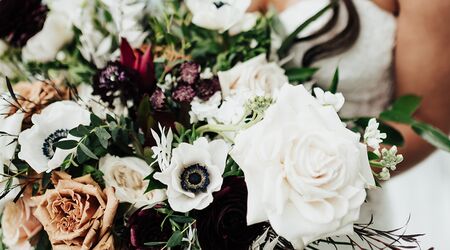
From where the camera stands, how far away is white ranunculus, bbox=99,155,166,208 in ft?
1.81

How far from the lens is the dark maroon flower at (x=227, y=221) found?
49cm

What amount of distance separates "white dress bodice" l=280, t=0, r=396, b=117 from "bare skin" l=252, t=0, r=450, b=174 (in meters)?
0.02

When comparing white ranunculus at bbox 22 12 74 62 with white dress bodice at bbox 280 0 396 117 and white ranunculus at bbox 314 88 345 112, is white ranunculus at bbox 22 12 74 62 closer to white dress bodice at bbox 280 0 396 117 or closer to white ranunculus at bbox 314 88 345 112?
white dress bodice at bbox 280 0 396 117

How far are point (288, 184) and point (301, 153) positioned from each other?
0.10ft

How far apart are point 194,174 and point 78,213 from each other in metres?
0.14

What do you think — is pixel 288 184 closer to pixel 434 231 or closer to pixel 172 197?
pixel 172 197

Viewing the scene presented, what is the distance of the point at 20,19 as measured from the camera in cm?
73

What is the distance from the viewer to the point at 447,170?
2.81 ft

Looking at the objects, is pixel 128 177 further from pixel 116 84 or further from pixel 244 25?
pixel 244 25

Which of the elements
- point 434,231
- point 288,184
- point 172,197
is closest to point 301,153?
point 288,184

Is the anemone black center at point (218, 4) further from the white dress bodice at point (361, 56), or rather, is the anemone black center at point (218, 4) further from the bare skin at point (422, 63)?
the bare skin at point (422, 63)

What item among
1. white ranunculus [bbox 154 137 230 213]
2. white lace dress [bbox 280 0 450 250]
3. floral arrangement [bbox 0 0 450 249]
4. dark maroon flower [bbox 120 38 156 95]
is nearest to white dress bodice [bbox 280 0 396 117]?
white lace dress [bbox 280 0 450 250]

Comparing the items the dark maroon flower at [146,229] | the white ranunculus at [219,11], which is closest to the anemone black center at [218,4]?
the white ranunculus at [219,11]

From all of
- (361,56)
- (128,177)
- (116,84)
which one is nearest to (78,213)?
(128,177)
